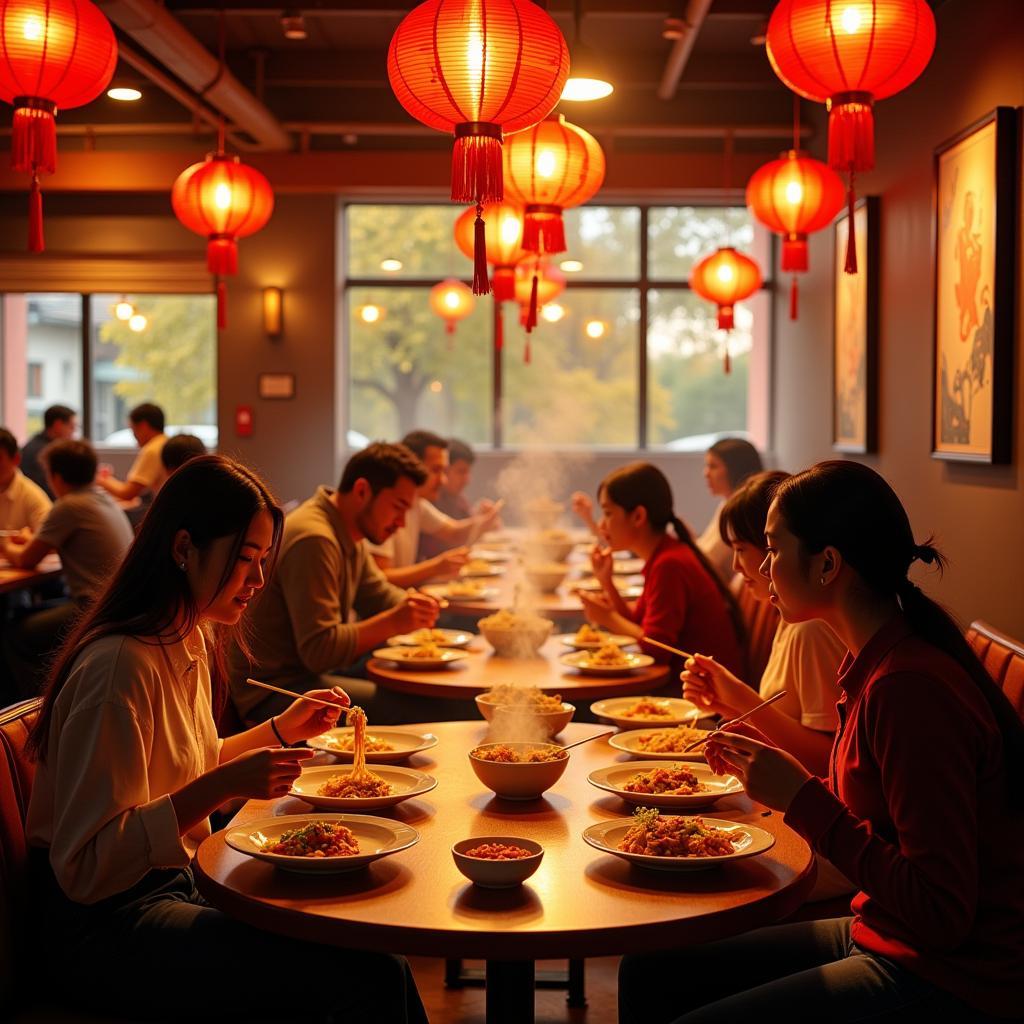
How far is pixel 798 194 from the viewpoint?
5.09 meters

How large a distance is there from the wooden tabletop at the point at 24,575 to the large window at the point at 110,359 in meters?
4.02

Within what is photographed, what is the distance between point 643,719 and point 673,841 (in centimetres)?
84

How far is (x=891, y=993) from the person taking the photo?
1515 millimetres

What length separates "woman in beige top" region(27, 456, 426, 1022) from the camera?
1632mm

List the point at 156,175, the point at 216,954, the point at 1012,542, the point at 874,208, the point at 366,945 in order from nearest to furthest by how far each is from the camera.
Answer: the point at 366,945 → the point at 216,954 → the point at 1012,542 → the point at 874,208 → the point at 156,175

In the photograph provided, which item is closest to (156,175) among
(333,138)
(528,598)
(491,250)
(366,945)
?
(333,138)

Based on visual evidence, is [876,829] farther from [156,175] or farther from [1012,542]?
[156,175]

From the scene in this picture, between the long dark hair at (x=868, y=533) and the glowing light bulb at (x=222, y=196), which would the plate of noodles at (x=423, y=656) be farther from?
the glowing light bulb at (x=222, y=196)

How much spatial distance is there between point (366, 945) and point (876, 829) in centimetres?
→ 68

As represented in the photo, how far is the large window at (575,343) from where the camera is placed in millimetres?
9492

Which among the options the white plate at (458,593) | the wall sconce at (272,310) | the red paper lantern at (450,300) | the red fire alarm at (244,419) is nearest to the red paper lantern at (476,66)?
the white plate at (458,593)

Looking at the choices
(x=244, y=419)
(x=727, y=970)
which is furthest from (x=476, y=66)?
(x=244, y=419)

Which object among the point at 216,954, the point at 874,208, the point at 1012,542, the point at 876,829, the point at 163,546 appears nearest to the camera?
the point at 876,829

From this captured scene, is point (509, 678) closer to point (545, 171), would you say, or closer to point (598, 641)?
point (598, 641)
